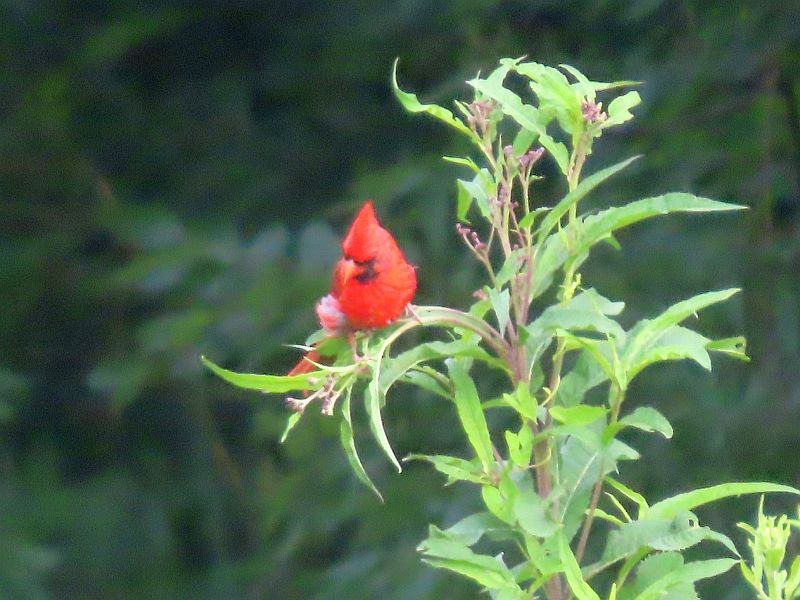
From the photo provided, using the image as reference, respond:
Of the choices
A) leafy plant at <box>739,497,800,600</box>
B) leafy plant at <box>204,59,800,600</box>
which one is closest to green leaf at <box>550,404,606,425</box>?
leafy plant at <box>204,59,800,600</box>

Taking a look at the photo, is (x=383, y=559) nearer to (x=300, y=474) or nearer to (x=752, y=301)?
(x=300, y=474)

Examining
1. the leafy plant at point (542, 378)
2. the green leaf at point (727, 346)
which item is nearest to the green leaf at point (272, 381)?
the leafy plant at point (542, 378)

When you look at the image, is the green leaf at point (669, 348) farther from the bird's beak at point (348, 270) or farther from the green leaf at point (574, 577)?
the bird's beak at point (348, 270)

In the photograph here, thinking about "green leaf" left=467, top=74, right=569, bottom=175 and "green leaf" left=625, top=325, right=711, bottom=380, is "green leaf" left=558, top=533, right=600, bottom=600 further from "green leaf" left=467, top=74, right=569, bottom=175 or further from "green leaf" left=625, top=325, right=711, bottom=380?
"green leaf" left=467, top=74, right=569, bottom=175

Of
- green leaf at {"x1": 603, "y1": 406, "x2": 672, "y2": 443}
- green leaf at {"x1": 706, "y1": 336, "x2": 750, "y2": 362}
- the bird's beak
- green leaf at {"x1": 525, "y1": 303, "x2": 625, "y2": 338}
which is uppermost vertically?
the bird's beak

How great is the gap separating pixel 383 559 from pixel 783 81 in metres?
1.11

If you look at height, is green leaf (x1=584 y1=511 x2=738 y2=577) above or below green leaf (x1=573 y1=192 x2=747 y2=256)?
below

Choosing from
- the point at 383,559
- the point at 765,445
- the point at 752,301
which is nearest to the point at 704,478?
the point at 765,445

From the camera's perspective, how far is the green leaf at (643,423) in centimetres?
69

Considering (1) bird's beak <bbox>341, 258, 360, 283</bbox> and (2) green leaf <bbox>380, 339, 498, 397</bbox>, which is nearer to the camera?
(2) green leaf <bbox>380, 339, 498, 397</bbox>

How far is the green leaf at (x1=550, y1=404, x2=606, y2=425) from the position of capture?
69cm

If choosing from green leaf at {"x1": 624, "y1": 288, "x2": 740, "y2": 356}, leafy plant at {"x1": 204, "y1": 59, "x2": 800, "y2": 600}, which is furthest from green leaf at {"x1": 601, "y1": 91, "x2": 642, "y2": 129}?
green leaf at {"x1": 624, "y1": 288, "x2": 740, "y2": 356}

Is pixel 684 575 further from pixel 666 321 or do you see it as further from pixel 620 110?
pixel 620 110

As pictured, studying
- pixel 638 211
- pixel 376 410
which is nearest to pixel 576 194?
pixel 638 211
